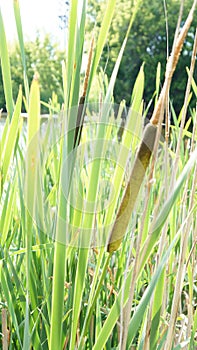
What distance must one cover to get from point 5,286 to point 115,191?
0.11m

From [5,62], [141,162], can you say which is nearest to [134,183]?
[141,162]

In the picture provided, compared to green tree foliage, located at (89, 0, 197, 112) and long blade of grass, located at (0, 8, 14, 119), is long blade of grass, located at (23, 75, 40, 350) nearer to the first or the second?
long blade of grass, located at (0, 8, 14, 119)

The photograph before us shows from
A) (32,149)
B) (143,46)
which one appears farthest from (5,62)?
(143,46)

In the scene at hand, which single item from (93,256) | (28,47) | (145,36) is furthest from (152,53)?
(93,256)

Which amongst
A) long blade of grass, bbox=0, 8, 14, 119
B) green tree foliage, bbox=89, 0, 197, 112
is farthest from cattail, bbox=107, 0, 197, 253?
green tree foliage, bbox=89, 0, 197, 112

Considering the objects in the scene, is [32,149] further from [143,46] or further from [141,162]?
[143,46]

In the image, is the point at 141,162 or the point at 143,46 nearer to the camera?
the point at 141,162

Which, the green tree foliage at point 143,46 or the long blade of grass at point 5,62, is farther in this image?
the green tree foliage at point 143,46

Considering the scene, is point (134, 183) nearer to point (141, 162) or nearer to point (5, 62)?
point (141, 162)

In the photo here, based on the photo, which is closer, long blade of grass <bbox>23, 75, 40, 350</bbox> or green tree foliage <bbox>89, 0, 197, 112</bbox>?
long blade of grass <bbox>23, 75, 40, 350</bbox>

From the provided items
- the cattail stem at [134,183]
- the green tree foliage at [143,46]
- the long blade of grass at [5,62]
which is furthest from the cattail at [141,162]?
the green tree foliage at [143,46]

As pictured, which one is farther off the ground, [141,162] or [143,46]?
[143,46]

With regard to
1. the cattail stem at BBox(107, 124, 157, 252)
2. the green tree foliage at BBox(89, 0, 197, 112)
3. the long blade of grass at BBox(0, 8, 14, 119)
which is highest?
the green tree foliage at BBox(89, 0, 197, 112)

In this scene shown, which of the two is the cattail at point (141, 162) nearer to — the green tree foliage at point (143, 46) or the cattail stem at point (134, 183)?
the cattail stem at point (134, 183)
